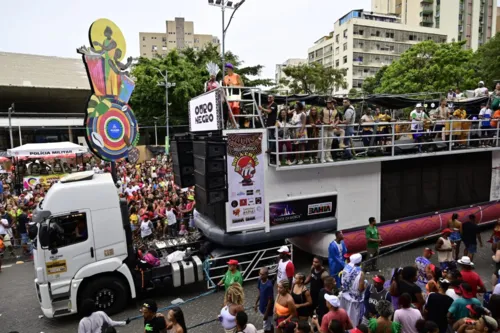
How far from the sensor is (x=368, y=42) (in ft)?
219

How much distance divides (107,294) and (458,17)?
304 feet

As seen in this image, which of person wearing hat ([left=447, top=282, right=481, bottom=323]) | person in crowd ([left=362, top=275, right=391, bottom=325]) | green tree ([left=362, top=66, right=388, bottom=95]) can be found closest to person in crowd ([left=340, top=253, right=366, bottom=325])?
person in crowd ([left=362, top=275, right=391, bottom=325])

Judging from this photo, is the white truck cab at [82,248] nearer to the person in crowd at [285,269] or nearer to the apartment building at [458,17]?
the person in crowd at [285,269]

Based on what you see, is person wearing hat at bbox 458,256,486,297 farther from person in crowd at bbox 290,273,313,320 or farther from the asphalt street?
the asphalt street

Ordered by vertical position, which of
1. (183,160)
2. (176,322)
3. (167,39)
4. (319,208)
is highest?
(167,39)

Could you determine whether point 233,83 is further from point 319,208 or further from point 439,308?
point 439,308

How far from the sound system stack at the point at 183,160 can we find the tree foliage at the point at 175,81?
30278mm

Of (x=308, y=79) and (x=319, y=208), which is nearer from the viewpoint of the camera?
(x=319, y=208)

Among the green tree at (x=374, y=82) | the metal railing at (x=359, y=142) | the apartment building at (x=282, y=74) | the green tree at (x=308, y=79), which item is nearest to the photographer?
the metal railing at (x=359, y=142)

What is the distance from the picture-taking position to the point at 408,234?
448 inches

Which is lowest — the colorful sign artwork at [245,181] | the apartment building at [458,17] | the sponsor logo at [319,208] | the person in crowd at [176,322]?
the person in crowd at [176,322]

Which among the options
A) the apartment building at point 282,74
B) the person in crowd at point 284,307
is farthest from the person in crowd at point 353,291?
the apartment building at point 282,74

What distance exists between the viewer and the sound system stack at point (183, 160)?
10.0m

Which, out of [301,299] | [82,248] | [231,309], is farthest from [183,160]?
[231,309]
